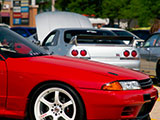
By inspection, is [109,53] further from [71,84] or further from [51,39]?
[71,84]

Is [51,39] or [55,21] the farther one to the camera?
[55,21]

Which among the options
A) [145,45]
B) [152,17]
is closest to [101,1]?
[152,17]

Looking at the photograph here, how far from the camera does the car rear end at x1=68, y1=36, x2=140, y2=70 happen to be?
33.8 ft

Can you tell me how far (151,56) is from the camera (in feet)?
35.9

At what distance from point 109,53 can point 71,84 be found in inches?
211

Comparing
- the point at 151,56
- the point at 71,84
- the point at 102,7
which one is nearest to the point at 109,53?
the point at 151,56

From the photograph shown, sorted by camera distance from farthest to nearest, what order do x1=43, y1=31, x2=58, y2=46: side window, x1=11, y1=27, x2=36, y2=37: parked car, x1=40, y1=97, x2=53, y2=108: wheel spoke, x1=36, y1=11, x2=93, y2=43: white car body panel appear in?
1. x1=11, y1=27, x2=36, y2=37: parked car
2. x1=36, y1=11, x2=93, y2=43: white car body panel
3. x1=43, y1=31, x2=58, y2=46: side window
4. x1=40, y1=97, x2=53, y2=108: wheel spoke

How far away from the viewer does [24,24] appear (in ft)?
Answer: 235

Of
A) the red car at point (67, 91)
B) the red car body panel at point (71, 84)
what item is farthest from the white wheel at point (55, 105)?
the red car body panel at point (71, 84)

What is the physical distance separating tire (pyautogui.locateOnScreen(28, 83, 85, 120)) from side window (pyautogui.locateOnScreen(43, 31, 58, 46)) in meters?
6.49

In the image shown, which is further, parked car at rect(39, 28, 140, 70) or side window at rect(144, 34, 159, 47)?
side window at rect(144, 34, 159, 47)

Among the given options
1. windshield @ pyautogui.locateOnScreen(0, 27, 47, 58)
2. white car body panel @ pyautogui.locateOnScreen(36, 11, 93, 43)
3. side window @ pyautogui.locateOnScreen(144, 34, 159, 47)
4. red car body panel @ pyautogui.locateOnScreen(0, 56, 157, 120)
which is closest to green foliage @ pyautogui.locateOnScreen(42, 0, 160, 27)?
white car body panel @ pyautogui.locateOnScreen(36, 11, 93, 43)

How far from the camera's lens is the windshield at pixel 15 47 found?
5.71 metres

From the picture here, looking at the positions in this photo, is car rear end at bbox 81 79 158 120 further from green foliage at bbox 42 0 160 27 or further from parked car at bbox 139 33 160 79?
green foliage at bbox 42 0 160 27
